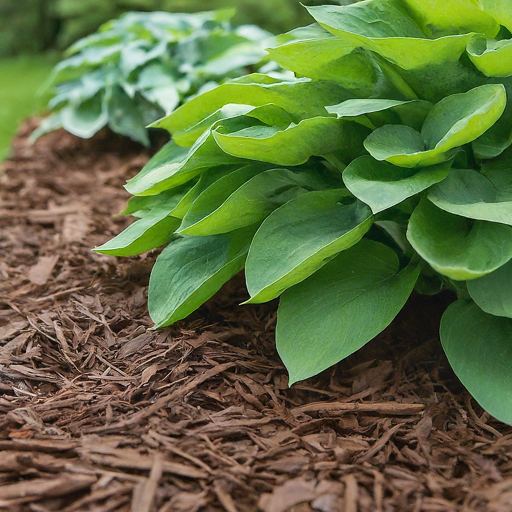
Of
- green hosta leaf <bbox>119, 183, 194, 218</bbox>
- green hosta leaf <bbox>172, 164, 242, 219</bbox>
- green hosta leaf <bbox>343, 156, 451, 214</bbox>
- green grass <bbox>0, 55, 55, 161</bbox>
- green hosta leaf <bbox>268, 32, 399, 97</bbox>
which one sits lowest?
green grass <bbox>0, 55, 55, 161</bbox>

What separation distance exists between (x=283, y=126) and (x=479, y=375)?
0.72 meters

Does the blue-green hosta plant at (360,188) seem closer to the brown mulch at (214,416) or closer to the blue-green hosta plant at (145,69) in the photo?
the brown mulch at (214,416)

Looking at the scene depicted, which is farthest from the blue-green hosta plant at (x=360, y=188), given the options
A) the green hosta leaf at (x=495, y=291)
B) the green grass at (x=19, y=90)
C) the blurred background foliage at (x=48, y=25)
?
the blurred background foliage at (x=48, y=25)

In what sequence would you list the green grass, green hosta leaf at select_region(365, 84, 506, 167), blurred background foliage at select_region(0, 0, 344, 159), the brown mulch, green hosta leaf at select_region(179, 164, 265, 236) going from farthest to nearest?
blurred background foliage at select_region(0, 0, 344, 159) → the green grass → green hosta leaf at select_region(179, 164, 265, 236) → green hosta leaf at select_region(365, 84, 506, 167) → the brown mulch

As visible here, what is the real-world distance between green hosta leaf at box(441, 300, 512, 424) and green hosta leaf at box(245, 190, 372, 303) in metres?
0.31

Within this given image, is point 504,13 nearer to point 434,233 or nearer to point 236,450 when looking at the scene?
point 434,233

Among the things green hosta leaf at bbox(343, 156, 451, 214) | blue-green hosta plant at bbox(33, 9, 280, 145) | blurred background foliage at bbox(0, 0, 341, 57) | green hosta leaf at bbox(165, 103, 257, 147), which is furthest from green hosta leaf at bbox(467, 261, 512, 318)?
blurred background foliage at bbox(0, 0, 341, 57)

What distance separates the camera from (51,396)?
1286 mm

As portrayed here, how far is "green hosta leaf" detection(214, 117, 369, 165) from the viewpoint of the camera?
48.1 inches

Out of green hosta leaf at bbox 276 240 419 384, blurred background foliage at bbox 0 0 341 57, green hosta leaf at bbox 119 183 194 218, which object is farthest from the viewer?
blurred background foliage at bbox 0 0 341 57

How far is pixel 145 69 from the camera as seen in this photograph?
9.98ft

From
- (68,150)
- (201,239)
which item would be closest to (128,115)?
(68,150)

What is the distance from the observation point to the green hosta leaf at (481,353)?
1162 millimetres

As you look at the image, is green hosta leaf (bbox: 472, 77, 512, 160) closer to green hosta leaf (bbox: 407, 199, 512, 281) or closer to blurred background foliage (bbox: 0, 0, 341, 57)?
green hosta leaf (bbox: 407, 199, 512, 281)
